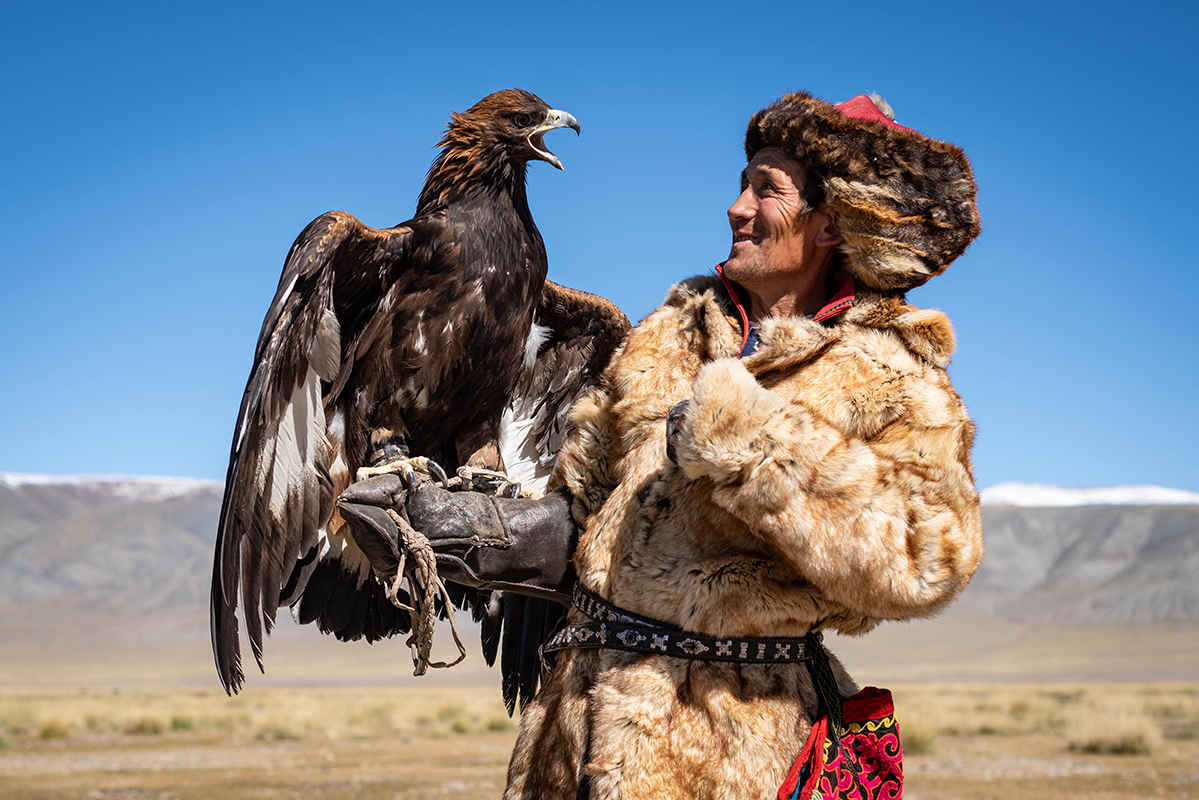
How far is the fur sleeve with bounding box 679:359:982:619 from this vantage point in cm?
153

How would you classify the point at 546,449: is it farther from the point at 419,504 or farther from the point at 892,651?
the point at 892,651

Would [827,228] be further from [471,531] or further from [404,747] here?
[404,747]

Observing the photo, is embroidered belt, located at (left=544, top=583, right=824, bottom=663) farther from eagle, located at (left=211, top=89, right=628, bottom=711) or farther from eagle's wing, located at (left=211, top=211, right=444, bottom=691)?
eagle's wing, located at (left=211, top=211, right=444, bottom=691)

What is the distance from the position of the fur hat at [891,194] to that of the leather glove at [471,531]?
2.77ft

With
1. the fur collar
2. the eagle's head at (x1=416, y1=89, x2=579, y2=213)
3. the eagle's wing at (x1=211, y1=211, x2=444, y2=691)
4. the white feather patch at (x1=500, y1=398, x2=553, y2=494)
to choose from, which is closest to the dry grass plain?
the white feather patch at (x1=500, y1=398, x2=553, y2=494)

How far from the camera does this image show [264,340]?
8.55 feet

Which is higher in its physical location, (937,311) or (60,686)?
(937,311)

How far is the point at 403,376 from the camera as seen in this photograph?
125 inches

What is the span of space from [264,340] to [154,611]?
207 ft

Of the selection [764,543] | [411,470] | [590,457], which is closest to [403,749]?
[411,470]

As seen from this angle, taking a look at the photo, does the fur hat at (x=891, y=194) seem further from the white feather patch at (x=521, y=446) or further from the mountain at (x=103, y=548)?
the mountain at (x=103, y=548)

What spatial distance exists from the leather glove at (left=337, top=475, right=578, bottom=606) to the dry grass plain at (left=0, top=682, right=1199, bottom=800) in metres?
8.28

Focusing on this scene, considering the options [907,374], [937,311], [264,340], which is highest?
[264,340]

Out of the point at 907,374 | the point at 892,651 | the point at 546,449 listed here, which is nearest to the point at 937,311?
the point at 907,374
